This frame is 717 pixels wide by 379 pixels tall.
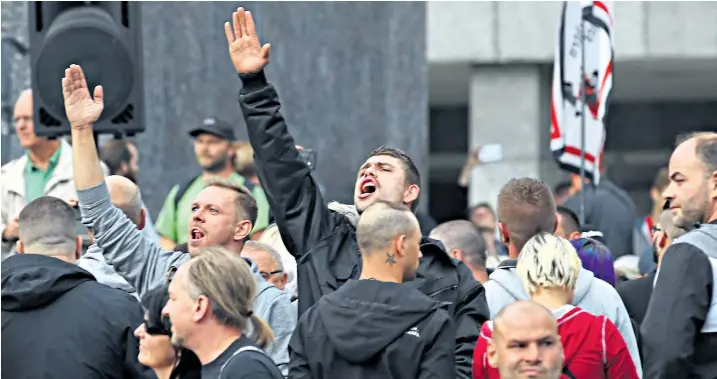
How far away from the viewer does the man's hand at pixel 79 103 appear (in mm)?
7617

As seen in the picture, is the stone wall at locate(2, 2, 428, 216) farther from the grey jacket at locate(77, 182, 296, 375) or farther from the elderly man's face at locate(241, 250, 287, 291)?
the grey jacket at locate(77, 182, 296, 375)

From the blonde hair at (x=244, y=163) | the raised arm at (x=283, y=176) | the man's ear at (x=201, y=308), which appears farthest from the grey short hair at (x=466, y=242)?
the man's ear at (x=201, y=308)

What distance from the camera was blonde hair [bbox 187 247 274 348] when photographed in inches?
220

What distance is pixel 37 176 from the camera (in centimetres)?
1087

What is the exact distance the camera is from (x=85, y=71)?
982cm

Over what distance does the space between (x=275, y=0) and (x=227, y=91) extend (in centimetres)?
83

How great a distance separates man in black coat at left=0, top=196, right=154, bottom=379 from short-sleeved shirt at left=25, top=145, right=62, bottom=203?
3671mm

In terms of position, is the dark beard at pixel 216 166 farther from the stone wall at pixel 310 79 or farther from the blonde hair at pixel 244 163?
the stone wall at pixel 310 79

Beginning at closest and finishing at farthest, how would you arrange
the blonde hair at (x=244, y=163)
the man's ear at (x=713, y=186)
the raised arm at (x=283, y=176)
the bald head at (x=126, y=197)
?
1. the man's ear at (x=713, y=186)
2. the raised arm at (x=283, y=176)
3. the bald head at (x=126, y=197)
4. the blonde hair at (x=244, y=163)

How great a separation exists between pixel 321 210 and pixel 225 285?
4.05ft

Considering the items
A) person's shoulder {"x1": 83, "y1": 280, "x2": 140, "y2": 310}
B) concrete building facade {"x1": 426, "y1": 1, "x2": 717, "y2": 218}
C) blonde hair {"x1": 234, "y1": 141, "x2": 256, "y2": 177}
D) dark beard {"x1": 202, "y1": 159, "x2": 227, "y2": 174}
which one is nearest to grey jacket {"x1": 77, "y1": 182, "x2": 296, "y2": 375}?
person's shoulder {"x1": 83, "y1": 280, "x2": 140, "y2": 310}

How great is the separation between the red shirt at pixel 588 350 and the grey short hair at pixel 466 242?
2.58m

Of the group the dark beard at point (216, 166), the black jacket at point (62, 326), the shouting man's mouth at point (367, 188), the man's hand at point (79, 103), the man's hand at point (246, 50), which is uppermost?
the man's hand at point (246, 50)

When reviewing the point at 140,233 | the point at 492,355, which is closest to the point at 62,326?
the point at 140,233
